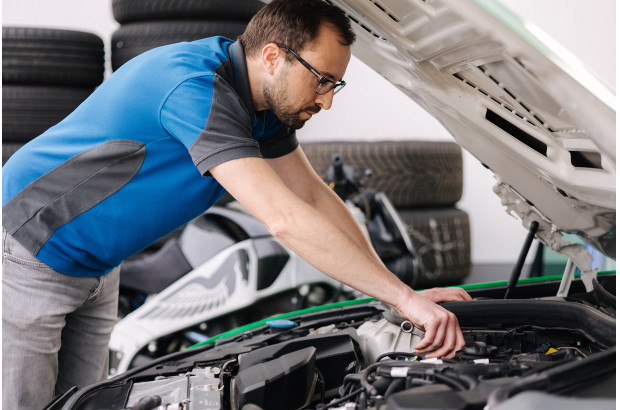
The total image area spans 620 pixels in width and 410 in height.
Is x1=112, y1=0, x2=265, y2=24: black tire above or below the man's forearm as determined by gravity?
above

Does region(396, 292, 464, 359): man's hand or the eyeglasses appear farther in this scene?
the eyeglasses

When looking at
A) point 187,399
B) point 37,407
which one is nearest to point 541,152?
point 187,399

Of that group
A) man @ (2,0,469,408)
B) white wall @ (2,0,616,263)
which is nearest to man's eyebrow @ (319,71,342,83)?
man @ (2,0,469,408)

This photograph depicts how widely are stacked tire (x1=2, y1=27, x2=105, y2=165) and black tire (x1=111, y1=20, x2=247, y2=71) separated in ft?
0.97

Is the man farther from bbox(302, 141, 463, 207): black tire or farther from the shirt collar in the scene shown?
bbox(302, 141, 463, 207): black tire

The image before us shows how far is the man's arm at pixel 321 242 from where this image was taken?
3.83 feet

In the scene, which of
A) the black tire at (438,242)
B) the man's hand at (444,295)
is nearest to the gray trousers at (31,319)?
the man's hand at (444,295)

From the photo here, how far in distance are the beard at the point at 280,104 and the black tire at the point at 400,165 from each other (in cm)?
230

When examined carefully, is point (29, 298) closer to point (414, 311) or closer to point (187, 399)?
point (187, 399)

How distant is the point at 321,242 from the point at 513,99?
0.47m

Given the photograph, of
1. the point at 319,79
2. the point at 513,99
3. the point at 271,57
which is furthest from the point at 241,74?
the point at 513,99

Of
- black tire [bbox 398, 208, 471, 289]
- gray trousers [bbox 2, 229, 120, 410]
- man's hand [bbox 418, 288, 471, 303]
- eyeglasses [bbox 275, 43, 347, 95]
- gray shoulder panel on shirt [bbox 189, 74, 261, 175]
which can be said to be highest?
eyeglasses [bbox 275, 43, 347, 95]

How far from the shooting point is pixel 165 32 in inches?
133

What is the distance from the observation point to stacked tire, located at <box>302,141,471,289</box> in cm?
383
